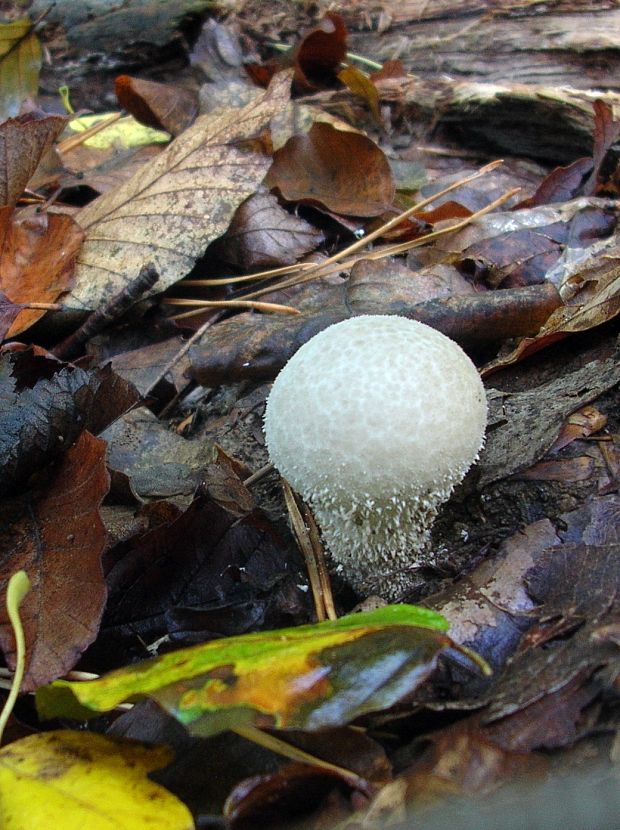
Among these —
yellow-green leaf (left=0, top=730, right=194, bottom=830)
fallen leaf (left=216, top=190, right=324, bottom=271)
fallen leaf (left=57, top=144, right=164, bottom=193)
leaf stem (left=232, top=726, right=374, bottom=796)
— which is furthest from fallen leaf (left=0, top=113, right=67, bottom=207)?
leaf stem (left=232, top=726, right=374, bottom=796)

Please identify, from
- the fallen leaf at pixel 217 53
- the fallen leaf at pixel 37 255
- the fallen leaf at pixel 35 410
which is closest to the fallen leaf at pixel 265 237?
the fallen leaf at pixel 37 255

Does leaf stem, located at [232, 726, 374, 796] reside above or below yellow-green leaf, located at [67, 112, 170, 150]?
below

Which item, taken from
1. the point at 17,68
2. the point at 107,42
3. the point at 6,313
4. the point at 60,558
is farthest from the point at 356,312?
the point at 107,42

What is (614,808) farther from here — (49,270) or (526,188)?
(526,188)

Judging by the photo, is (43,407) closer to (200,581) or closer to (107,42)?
(200,581)

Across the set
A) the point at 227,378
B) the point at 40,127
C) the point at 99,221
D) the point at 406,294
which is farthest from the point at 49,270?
the point at 406,294

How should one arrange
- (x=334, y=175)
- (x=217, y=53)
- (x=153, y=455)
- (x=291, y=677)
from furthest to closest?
(x=217, y=53) < (x=334, y=175) < (x=153, y=455) < (x=291, y=677)

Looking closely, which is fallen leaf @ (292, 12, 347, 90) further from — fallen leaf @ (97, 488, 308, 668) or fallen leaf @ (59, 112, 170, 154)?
fallen leaf @ (97, 488, 308, 668)
